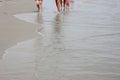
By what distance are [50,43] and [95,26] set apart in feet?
13.8

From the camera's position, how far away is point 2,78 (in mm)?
7172

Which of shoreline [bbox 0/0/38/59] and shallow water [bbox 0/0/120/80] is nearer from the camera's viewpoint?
shallow water [bbox 0/0/120/80]

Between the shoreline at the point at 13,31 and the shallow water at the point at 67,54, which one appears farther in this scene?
the shoreline at the point at 13,31

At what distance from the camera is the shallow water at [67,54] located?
300 inches

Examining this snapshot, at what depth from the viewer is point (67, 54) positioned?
30.9ft

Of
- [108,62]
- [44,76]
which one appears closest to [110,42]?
[108,62]

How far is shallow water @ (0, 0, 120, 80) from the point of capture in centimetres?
761

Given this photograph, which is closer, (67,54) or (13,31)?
(67,54)

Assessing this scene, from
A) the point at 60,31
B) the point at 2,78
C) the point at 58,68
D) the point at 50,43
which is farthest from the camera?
the point at 60,31

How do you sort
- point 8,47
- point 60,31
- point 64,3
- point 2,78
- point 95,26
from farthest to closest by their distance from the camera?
point 64,3 < point 95,26 < point 60,31 < point 8,47 < point 2,78

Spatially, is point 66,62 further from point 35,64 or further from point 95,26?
point 95,26

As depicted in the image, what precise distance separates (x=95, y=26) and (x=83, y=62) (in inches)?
241

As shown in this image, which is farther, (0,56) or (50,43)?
(50,43)

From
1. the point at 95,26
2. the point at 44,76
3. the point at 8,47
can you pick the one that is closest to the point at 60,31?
the point at 95,26
